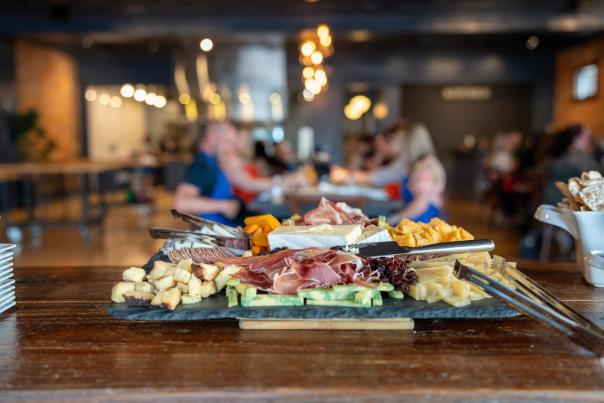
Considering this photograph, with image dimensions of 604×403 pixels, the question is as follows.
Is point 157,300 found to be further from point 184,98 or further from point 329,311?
point 184,98

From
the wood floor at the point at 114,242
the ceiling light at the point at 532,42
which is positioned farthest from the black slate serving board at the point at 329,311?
the ceiling light at the point at 532,42

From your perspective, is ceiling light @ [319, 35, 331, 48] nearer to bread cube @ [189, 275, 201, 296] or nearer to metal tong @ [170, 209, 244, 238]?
metal tong @ [170, 209, 244, 238]

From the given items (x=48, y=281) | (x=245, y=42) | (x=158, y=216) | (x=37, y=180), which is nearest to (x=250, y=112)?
(x=245, y=42)

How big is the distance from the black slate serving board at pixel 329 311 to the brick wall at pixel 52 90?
38.0ft

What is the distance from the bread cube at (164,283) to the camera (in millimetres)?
1195

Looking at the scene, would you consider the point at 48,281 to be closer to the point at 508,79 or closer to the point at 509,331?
the point at 509,331

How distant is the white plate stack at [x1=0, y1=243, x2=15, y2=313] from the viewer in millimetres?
1278

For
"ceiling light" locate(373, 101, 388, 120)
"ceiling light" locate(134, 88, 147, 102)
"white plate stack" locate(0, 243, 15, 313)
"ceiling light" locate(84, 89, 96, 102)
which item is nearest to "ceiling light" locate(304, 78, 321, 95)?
"ceiling light" locate(373, 101, 388, 120)

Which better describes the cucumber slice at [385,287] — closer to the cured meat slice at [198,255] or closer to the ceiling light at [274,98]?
the cured meat slice at [198,255]

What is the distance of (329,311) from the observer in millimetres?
1117

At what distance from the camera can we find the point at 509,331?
1.15 m

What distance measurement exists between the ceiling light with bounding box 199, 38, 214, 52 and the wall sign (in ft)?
24.4

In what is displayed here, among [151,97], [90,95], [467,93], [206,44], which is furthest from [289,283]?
[467,93]

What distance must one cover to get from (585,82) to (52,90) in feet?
38.8
